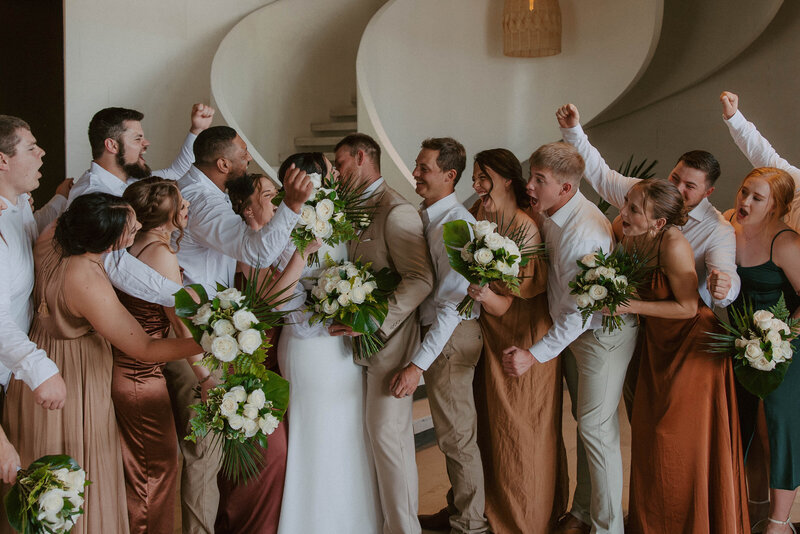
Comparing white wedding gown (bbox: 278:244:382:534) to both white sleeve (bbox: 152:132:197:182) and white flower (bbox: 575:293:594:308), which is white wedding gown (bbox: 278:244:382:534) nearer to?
white flower (bbox: 575:293:594:308)

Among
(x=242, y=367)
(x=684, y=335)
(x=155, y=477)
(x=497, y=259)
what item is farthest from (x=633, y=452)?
(x=155, y=477)

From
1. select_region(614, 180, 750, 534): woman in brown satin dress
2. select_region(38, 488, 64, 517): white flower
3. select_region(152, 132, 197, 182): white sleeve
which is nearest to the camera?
select_region(38, 488, 64, 517): white flower

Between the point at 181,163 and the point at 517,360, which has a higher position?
the point at 181,163

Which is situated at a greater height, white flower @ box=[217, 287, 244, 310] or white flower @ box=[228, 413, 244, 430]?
white flower @ box=[217, 287, 244, 310]

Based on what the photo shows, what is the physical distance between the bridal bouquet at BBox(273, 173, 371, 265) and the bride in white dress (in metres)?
0.23

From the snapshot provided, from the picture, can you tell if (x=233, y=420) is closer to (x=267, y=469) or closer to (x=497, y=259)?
(x=267, y=469)

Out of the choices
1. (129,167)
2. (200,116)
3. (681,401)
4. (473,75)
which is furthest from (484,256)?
(473,75)

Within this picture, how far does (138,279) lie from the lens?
2693mm

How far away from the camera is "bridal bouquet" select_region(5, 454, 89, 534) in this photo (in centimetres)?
216

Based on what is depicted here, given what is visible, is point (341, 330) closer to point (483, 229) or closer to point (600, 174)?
point (483, 229)

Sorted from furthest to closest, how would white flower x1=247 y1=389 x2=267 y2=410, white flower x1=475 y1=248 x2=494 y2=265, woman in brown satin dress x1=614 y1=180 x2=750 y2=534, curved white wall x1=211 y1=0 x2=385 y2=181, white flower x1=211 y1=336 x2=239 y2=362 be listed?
curved white wall x1=211 y1=0 x2=385 y2=181
woman in brown satin dress x1=614 y1=180 x2=750 y2=534
white flower x1=475 y1=248 x2=494 y2=265
white flower x1=247 y1=389 x2=267 y2=410
white flower x1=211 y1=336 x2=239 y2=362

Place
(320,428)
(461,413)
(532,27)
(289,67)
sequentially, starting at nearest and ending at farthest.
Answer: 1. (320,428)
2. (461,413)
3. (532,27)
4. (289,67)

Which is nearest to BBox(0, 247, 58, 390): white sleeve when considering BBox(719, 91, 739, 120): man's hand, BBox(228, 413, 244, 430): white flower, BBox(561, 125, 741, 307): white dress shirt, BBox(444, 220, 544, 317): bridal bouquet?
BBox(228, 413, 244, 430): white flower

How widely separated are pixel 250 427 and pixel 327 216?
0.82 m
